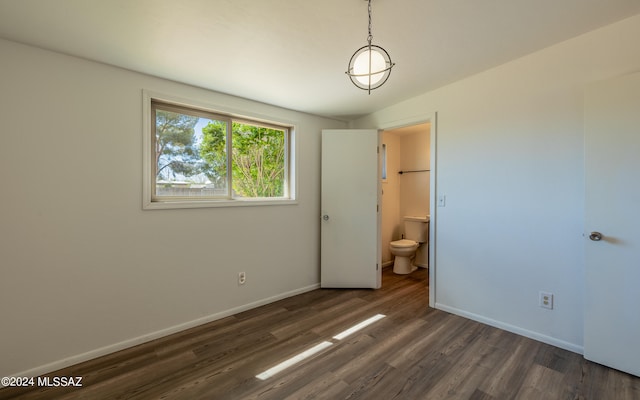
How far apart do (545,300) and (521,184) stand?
0.96 metres

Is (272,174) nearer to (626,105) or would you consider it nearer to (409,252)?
(409,252)

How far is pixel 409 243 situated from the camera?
4102 mm

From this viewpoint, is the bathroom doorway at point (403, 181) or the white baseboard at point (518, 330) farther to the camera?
the bathroom doorway at point (403, 181)

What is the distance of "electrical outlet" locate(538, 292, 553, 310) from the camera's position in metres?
2.21

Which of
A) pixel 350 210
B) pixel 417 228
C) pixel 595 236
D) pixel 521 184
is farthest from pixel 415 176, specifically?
pixel 595 236

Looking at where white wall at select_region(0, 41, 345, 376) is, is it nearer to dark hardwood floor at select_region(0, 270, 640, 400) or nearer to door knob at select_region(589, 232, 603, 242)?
dark hardwood floor at select_region(0, 270, 640, 400)

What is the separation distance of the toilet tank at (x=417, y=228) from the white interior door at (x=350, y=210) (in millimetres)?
1149

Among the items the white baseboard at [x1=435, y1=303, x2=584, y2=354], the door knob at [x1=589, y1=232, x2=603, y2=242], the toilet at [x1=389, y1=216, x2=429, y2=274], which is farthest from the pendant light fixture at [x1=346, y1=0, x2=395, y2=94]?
the toilet at [x1=389, y1=216, x2=429, y2=274]

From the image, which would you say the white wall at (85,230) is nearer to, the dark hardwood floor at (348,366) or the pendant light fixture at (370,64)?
the dark hardwood floor at (348,366)

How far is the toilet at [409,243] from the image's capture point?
404 centimetres

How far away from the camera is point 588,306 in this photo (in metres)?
1.96

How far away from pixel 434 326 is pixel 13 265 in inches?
128

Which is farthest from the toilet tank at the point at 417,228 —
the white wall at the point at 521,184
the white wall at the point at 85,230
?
the white wall at the point at 85,230

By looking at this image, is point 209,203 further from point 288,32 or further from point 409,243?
point 409,243
